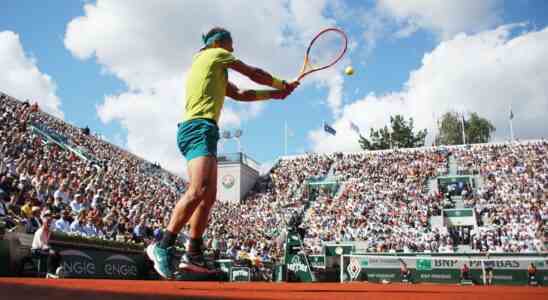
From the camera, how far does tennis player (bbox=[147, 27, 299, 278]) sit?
4.71m

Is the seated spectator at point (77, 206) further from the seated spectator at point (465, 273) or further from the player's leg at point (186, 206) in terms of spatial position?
the seated spectator at point (465, 273)

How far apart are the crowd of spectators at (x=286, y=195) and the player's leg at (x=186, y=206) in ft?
27.1

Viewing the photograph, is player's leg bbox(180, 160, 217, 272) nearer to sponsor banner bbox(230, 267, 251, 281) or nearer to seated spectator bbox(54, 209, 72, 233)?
seated spectator bbox(54, 209, 72, 233)

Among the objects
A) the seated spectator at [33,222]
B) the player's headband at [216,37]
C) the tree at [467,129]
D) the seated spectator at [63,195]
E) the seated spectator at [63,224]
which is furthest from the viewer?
the tree at [467,129]

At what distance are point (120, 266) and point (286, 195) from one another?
26.3 metres

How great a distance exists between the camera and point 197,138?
4.82 metres

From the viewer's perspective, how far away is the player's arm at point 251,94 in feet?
19.2

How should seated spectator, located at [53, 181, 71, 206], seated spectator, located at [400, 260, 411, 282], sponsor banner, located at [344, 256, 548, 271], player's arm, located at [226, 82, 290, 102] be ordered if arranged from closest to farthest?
player's arm, located at [226, 82, 290, 102] < seated spectator, located at [53, 181, 71, 206] < sponsor banner, located at [344, 256, 548, 271] < seated spectator, located at [400, 260, 411, 282]

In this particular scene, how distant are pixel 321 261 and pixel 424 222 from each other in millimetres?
12817

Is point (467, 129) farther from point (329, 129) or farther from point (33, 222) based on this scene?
point (33, 222)

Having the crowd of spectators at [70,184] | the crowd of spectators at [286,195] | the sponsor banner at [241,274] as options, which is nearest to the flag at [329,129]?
the crowd of spectators at [286,195]

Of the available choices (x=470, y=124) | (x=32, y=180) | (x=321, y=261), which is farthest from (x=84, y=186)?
(x=470, y=124)

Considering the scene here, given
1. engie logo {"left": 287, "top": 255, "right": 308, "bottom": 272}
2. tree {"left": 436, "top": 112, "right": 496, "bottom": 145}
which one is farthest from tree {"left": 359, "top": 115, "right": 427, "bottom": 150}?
engie logo {"left": 287, "top": 255, "right": 308, "bottom": 272}

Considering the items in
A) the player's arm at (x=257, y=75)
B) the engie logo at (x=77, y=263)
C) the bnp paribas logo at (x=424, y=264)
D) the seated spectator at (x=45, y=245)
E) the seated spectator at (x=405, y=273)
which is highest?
the player's arm at (x=257, y=75)
